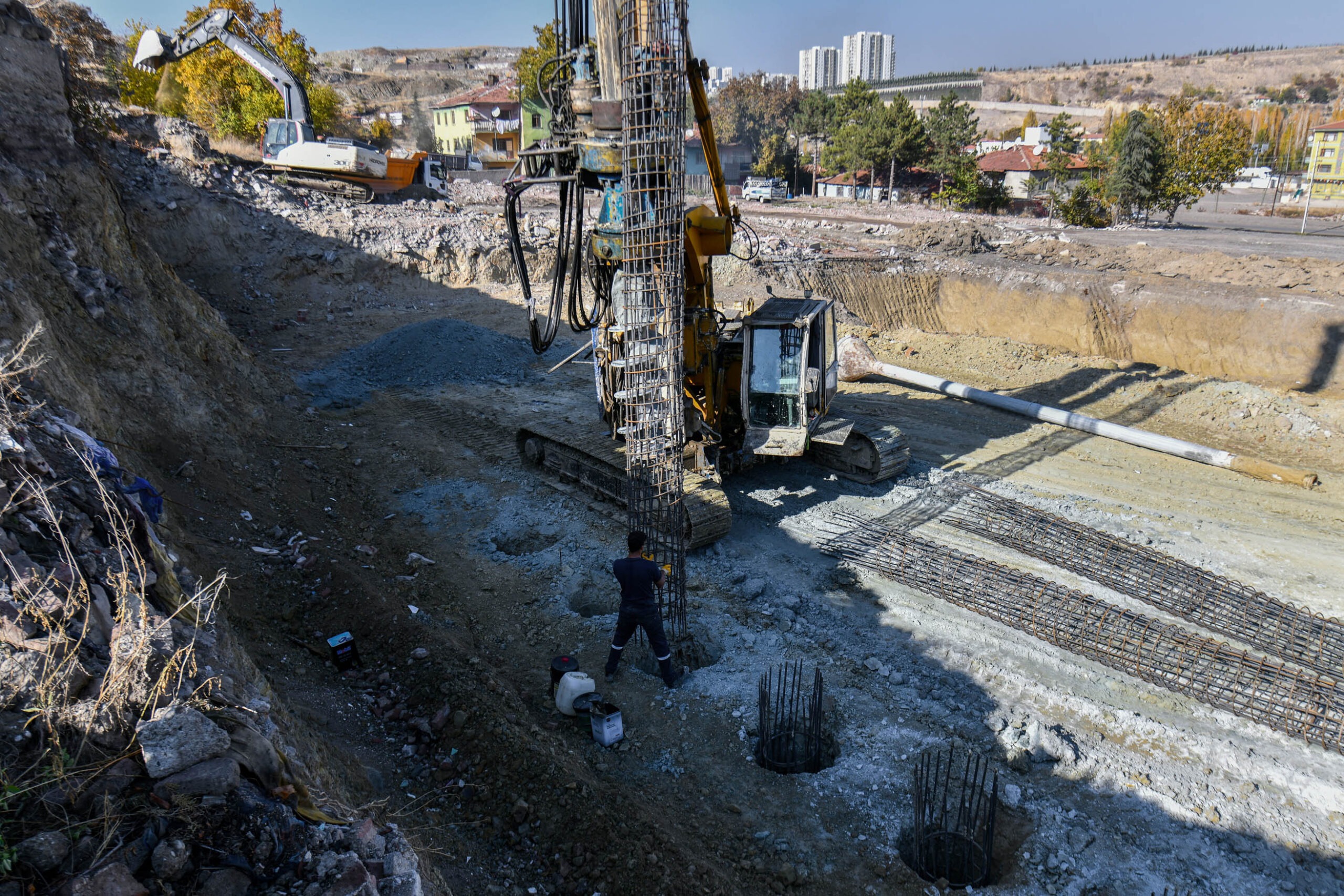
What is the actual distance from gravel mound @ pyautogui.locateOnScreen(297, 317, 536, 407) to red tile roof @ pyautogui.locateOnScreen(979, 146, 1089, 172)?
39625 millimetres

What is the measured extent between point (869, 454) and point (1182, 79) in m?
137

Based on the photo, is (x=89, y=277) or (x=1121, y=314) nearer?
(x=89, y=277)

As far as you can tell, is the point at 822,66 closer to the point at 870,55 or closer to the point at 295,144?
the point at 870,55

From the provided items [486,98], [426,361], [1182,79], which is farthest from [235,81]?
[1182,79]

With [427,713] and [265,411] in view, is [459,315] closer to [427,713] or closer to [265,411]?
[265,411]

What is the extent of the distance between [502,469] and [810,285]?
39.9ft

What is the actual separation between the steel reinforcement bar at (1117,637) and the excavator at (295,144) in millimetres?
20393

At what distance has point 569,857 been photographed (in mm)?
4715

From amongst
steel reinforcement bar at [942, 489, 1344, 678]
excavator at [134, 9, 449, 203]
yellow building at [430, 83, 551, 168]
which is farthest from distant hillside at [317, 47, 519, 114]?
steel reinforcement bar at [942, 489, 1344, 678]

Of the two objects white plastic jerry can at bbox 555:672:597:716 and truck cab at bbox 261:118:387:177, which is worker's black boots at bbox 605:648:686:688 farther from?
truck cab at bbox 261:118:387:177

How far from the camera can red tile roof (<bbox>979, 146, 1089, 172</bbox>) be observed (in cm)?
4669

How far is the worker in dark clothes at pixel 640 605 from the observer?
21.0 ft

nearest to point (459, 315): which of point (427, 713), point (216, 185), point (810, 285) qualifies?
point (216, 185)

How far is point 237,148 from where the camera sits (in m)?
27.0
